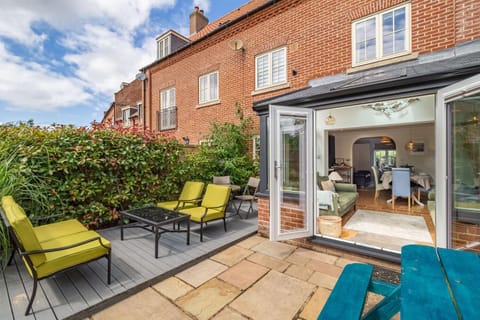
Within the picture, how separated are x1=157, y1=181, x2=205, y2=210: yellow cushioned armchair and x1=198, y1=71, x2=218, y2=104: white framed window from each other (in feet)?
16.8

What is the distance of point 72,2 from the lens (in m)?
5.20

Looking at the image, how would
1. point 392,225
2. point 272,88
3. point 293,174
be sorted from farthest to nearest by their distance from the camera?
point 272,88 < point 392,225 < point 293,174

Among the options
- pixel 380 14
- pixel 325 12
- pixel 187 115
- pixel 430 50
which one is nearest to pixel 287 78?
pixel 325 12

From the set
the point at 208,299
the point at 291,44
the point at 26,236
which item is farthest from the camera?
the point at 291,44

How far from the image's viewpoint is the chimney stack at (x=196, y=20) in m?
11.9

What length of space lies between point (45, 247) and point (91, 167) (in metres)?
1.96

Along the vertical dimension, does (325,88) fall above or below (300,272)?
above

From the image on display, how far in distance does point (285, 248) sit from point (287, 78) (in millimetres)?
5407

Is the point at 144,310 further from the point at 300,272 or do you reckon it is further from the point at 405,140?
the point at 405,140

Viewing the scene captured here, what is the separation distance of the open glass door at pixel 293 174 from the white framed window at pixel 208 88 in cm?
591

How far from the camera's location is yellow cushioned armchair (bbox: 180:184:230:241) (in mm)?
4004

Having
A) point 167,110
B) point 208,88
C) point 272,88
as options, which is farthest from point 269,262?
point 167,110

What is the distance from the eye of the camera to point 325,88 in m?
4.16

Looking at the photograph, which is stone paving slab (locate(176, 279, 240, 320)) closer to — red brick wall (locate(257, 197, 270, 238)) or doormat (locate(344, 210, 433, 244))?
red brick wall (locate(257, 197, 270, 238))
